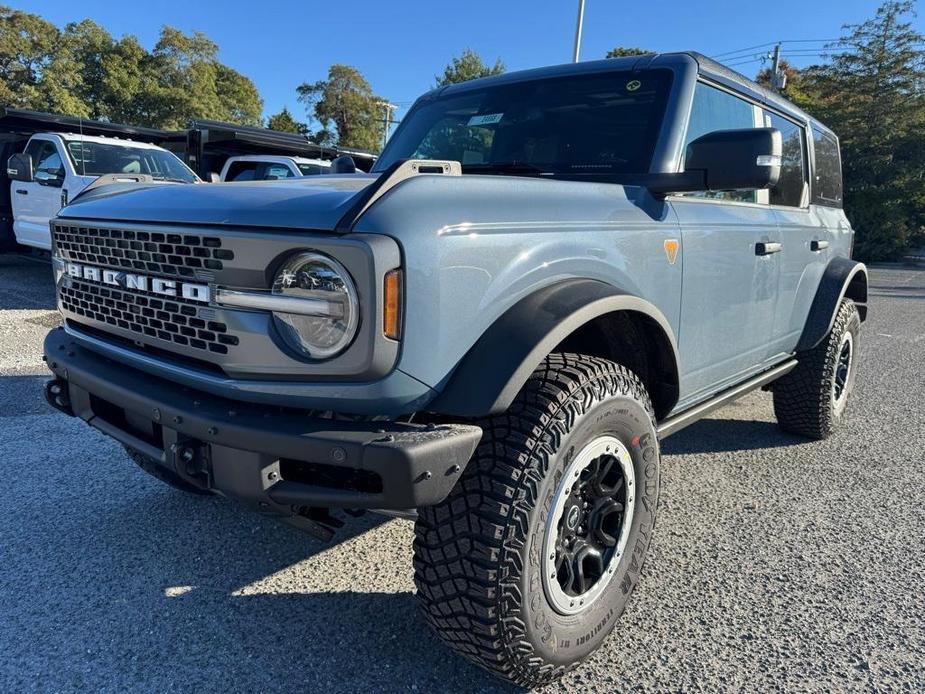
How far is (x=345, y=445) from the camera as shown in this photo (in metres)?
1.54

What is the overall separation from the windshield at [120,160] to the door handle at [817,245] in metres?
7.80

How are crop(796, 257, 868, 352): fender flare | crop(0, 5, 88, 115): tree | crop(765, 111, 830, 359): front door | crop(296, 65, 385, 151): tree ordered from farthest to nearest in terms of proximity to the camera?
crop(296, 65, 385, 151): tree → crop(0, 5, 88, 115): tree → crop(796, 257, 868, 352): fender flare → crop(765, 111, 830, 359): front door

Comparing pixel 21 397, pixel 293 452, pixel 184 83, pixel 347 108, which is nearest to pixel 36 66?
pixel 184 83

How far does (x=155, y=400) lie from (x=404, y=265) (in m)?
0.84

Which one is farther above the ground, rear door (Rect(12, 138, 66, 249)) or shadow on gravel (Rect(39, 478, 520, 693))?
rear door (Rect(12, 138, 66, 249))

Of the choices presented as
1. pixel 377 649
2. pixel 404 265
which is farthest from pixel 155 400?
pixel 377 649

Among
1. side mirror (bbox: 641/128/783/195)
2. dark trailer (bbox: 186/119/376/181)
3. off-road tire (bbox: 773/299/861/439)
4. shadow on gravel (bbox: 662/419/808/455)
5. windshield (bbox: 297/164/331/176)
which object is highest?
dark trailer (bbox: 186/119/376/181)

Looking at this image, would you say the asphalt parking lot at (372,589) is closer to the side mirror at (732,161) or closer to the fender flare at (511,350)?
the fender flare at (511,350)

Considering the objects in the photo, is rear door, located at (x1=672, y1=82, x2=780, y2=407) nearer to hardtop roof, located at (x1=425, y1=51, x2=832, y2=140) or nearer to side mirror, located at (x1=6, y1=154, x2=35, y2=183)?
hardtop roof, located at (x1=425, y1=51, x2=832, y2=140)

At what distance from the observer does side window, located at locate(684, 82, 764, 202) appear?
2740 millimetres

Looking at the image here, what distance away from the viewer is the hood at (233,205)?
5.40ft

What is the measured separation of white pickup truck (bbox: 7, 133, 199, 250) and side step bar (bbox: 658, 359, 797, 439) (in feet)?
26.2

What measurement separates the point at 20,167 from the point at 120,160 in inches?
49.9

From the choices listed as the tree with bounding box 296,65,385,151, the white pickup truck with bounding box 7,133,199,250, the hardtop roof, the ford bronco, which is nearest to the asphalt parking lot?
the ford bronco
